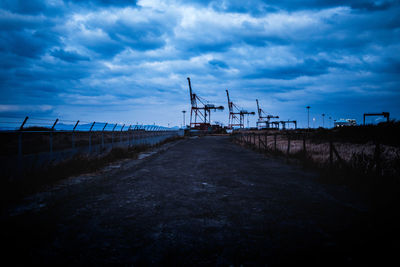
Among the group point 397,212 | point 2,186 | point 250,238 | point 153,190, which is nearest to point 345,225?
point 397,212

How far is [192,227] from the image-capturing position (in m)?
3.20

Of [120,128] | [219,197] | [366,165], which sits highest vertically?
[120,128]

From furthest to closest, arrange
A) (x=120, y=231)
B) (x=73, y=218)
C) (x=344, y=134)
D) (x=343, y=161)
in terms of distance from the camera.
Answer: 1. (x=344, y=134)
2. (x=343, y=161)
3. (x=73, y=218)
4. (x=120, y=231)

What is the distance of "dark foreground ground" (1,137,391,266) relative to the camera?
96.0 inches

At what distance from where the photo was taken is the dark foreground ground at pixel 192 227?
96.0 inches

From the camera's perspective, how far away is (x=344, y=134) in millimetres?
15945

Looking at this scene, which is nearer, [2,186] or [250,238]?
[250,238]

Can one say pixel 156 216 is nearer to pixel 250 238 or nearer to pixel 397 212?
pixel 250 238

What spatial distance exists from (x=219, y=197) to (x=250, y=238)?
1929mm

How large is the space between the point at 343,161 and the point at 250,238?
609 centimetres

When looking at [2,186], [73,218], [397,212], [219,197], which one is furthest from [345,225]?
[2,186]

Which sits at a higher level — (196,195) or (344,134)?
(344,134)

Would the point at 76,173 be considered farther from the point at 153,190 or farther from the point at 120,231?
the point at 120,231

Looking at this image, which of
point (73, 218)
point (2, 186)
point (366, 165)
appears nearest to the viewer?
point (73, 218)
